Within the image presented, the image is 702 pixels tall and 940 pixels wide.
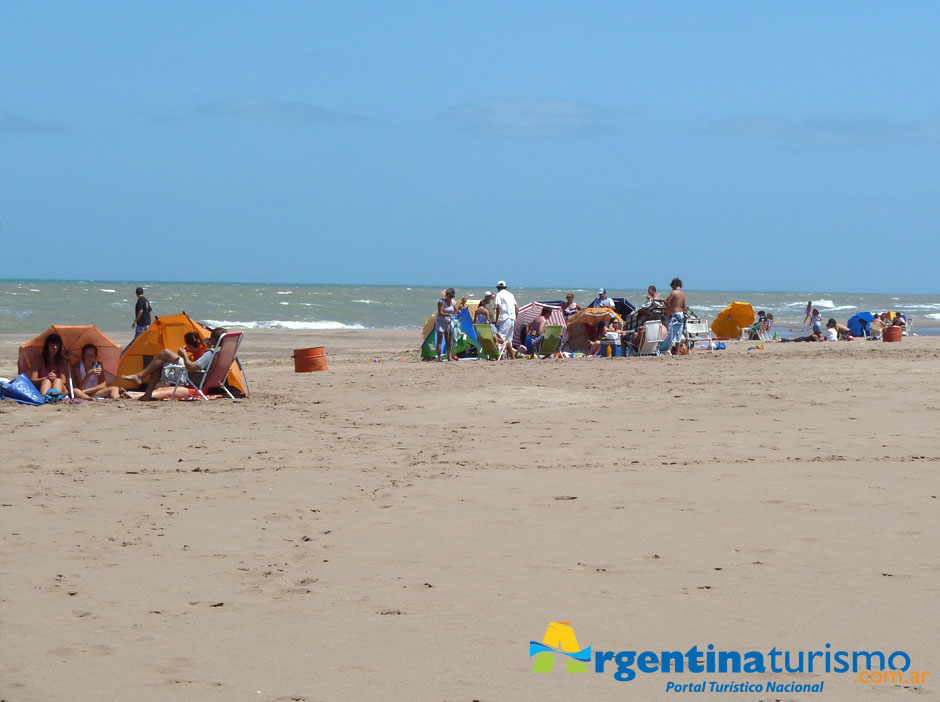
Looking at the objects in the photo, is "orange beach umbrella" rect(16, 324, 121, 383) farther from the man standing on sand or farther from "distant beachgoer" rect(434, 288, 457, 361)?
the man standing on sand

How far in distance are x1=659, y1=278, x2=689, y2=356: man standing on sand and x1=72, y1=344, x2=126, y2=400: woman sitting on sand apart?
9.15 m

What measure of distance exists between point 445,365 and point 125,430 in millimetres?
7307

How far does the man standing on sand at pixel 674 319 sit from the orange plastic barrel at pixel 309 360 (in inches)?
221

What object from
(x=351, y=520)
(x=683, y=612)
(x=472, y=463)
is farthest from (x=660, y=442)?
(x=683, y=612)

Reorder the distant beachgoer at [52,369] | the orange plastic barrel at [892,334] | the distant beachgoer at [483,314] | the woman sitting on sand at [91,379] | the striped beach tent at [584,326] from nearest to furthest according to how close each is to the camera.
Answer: the distant beachgoer at [52,369] < the woman sitting on sand at [91,379] < the distant beachgoer at [483,314] < the striped beach tent at [584,326] < the orange plastic barrel at [892,334]

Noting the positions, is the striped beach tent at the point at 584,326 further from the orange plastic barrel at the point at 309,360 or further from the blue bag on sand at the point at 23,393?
the blue bag on sand at the point at 23,393

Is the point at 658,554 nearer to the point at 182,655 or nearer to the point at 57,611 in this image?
the point at 182,655

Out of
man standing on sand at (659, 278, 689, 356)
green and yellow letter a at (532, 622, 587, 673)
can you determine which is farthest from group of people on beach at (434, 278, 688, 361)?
green and yellow letter a at (532, 622, 587, 673)

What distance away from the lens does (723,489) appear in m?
6.08

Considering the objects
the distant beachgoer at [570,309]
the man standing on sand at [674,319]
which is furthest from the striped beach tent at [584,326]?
the man standing on sand at [674,319]

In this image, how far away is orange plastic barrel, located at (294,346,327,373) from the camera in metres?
15.1

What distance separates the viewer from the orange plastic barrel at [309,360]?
15.1m

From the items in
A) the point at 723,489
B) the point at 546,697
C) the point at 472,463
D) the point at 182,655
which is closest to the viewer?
the point at 546,697

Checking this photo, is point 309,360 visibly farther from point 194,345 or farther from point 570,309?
point 570,309
